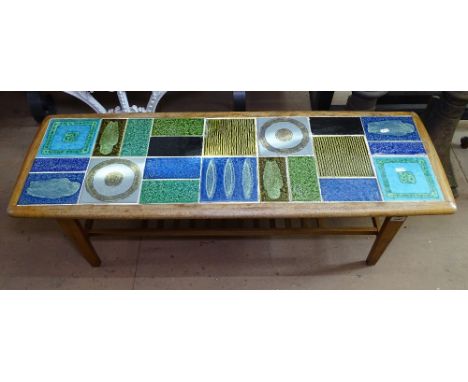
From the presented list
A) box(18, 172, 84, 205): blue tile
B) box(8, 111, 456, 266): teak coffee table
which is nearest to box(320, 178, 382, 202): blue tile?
box(8, 111, 456, 266): teak coffee table

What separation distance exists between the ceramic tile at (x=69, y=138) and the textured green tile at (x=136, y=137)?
168mm

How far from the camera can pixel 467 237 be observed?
232 cm

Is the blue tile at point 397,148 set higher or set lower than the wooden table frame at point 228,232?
higher

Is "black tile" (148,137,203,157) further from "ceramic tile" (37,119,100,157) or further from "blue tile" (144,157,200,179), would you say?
"ceramic tile" (37,119,100,157)

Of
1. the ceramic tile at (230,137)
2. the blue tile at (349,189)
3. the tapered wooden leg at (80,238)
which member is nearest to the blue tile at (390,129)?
the blue tile at (349,189)

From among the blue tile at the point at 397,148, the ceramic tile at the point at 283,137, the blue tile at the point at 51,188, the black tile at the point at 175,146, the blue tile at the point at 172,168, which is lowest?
the blue tile at the point at 51,188

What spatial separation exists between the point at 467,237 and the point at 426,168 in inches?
33.8

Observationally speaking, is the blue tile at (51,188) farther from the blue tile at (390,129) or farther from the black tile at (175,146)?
the blue tile at (390,129)

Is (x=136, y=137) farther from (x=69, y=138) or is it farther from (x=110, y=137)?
(x=69, y=138)

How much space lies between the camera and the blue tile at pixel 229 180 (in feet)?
5.61

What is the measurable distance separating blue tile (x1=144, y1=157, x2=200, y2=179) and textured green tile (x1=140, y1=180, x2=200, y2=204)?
1.2 inches

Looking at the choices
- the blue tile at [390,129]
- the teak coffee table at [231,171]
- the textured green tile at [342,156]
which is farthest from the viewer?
the blue tile at [390,129]

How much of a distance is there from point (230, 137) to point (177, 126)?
29 cm
